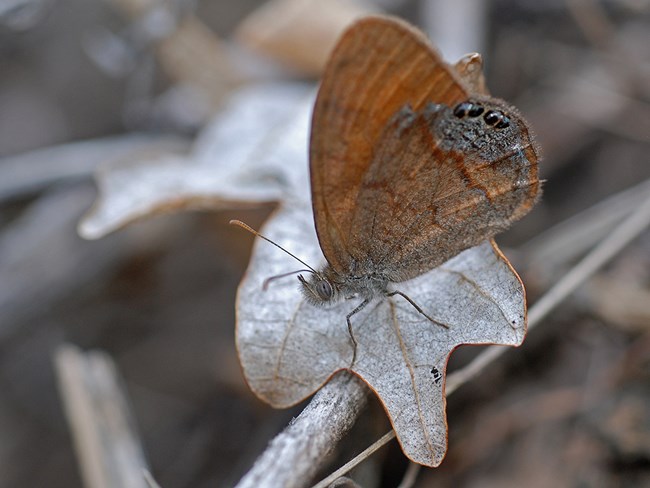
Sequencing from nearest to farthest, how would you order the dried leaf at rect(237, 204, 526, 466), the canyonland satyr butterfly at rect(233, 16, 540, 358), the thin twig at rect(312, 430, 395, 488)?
the thin twig at rect(312, 430, 395, 488) < the dried leaf at rect(237, 204, 526, 466) < the canyonland satyr butterfly at rect(233, 16, 540, 358)

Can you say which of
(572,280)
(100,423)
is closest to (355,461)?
(572,280)

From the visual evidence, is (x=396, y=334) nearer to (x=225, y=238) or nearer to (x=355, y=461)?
(x=355, y=461)

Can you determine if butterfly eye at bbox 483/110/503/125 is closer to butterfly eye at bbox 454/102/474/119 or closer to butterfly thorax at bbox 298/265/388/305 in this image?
butterfly eye at bbox 454/102/474/119

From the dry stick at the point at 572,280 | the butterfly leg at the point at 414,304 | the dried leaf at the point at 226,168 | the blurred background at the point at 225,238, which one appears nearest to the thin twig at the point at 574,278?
the dry stick at the point at 572,280

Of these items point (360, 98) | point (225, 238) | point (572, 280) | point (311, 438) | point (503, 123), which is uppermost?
point (360, 98)

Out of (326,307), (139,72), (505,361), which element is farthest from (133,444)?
(139,72)

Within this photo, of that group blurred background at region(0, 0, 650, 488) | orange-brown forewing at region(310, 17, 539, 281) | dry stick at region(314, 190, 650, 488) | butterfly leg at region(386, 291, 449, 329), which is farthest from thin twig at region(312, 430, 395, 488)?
blurred background at region(0, 0, 650, 488)
